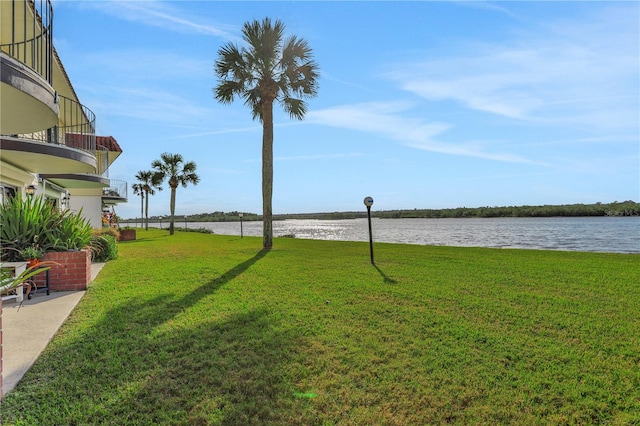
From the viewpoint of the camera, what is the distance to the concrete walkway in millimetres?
3684

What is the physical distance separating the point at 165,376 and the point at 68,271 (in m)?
5.23

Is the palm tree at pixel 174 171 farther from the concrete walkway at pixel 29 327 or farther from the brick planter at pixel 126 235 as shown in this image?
the concrete walkway at pixel 29 327

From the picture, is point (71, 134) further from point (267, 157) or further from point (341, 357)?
point (341, 357)

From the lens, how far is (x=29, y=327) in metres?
4.94

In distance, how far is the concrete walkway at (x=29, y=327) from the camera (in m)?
3.68

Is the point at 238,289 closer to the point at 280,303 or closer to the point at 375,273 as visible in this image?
the point at 280,303

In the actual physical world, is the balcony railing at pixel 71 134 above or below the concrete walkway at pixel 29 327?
above

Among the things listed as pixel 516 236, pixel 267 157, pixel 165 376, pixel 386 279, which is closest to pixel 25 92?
pixel 165 376

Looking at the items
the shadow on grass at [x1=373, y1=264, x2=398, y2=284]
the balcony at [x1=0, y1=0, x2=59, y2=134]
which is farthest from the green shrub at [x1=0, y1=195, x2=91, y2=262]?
the shadow on grass at [x1=373, y1=264, x2=398, y2=284]

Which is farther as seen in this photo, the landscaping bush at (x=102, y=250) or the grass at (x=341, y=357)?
the landscaping bush at (x=102, y=250)

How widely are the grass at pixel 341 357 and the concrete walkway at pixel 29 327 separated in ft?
0.45

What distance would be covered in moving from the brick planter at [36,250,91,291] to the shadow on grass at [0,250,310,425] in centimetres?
269

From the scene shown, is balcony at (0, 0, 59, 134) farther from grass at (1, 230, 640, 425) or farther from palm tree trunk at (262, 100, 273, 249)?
palm tree trunk at (262, 100, 273, 249)

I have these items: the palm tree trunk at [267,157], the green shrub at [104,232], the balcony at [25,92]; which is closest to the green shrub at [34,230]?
the balcony at [25,92]
